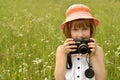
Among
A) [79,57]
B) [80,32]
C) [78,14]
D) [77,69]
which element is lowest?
[77,69]

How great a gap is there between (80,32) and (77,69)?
0.34 meters

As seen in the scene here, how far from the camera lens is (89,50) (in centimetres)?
399

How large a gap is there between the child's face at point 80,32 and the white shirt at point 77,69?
19cm

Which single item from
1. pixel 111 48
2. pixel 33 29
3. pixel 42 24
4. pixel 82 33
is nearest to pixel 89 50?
pixel 82 33

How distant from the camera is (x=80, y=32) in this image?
13.3 ft

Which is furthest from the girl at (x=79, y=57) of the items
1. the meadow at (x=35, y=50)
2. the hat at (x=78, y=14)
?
the meadow at (x=35, y=50)

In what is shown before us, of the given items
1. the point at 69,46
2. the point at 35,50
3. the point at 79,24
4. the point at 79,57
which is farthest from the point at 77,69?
the point at 35,50

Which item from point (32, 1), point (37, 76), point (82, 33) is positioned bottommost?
point (37, 76)

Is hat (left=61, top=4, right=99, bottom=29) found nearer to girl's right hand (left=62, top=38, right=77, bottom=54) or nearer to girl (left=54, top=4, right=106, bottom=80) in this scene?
girl (left=54, top=4, right=106, bottom=80)

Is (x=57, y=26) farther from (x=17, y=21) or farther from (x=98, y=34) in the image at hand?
(x=98, y=34)

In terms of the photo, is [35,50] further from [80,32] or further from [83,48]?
[83,48]

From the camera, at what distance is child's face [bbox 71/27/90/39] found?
13.3ft

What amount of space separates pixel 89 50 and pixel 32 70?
184cm

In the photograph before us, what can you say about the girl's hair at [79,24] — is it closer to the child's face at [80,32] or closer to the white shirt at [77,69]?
the child's face at [80,32]
